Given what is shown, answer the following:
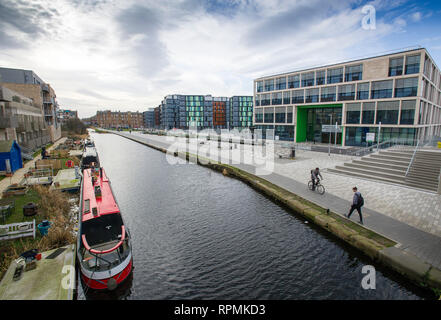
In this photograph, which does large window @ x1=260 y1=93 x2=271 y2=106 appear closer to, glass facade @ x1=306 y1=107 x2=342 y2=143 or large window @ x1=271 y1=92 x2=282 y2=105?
large window @ x1=271 y1=92 x2=282 y2=105

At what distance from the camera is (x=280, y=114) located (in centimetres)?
5809

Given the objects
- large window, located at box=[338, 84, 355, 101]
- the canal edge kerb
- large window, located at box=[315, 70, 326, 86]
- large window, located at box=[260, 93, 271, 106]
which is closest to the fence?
the canal edge kerb

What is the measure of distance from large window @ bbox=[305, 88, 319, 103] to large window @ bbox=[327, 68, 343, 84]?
10.4 feet

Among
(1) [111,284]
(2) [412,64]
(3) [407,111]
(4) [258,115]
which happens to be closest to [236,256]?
(1) [111,284]

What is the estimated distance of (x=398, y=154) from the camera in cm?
2173

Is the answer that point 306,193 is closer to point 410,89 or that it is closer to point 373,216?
point 373,216

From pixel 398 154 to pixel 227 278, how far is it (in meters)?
21.1

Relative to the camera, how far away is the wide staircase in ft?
57.2

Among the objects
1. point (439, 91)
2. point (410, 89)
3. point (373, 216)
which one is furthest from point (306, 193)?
point (439, 91)

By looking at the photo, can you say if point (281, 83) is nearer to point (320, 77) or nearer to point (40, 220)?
point (320, 77)

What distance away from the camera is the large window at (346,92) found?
44.6 meters

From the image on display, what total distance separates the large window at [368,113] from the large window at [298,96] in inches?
530

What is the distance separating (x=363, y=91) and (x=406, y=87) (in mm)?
6545

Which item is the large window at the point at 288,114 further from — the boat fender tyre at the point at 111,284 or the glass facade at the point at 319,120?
the boat fender tyre at the point at 111,284
